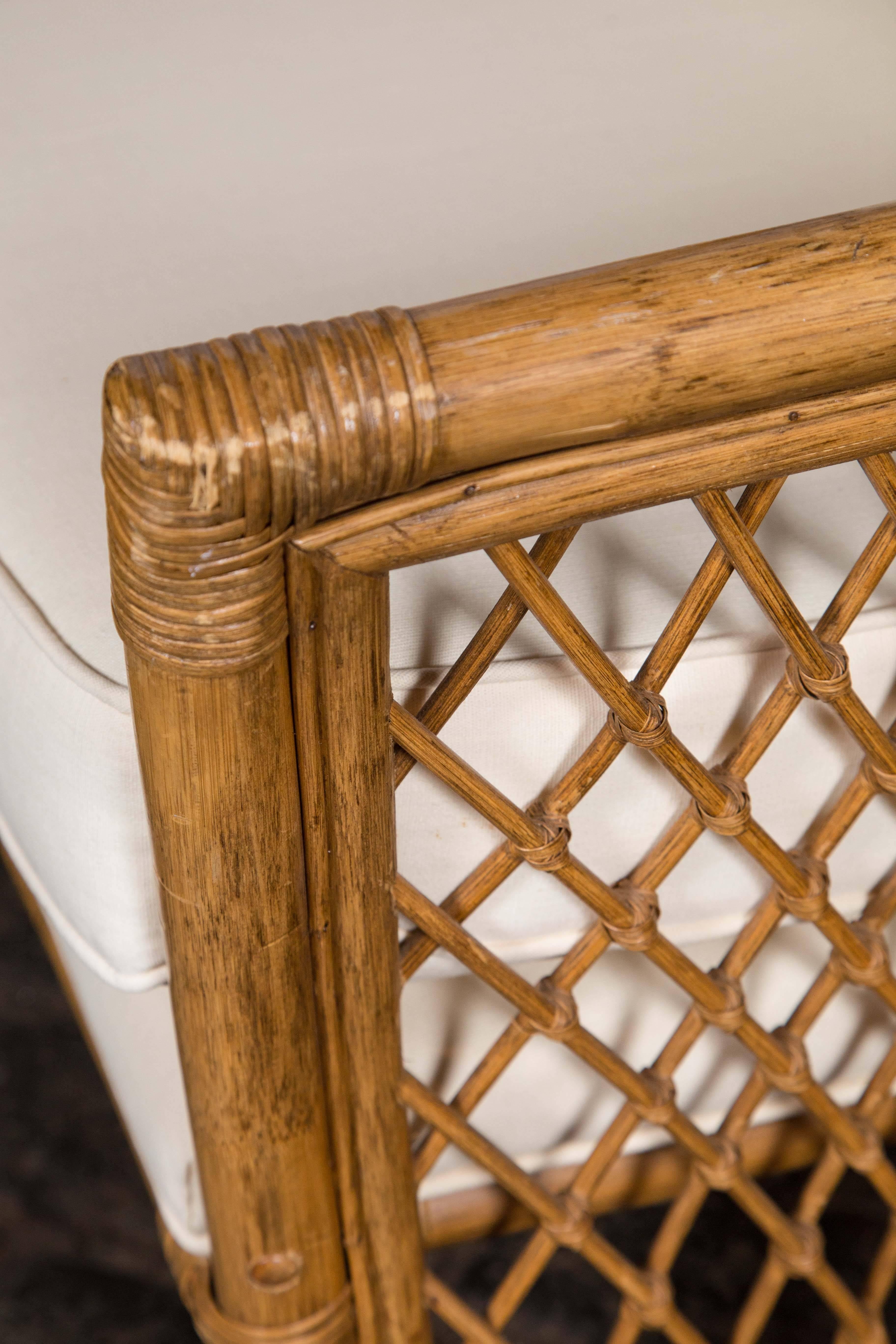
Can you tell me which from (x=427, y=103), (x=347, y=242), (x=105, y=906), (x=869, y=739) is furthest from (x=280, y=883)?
(x=427, y=103)

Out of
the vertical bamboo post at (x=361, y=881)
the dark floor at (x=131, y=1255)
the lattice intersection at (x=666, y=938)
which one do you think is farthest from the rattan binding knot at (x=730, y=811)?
the dark floor at (x=131, y=1255)

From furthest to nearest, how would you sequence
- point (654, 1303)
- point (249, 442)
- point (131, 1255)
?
point (131, 1255) < point (654, 1303) < point (249, 442)

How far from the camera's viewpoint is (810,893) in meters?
0.48

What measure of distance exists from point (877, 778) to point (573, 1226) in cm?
25

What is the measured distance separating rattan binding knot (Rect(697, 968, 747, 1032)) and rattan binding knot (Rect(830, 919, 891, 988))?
0.16 feet

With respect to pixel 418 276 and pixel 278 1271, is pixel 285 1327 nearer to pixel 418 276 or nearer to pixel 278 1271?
pixel 278 1271

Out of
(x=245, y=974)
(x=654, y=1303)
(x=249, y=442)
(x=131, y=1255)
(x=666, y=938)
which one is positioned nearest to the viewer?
(x=249, y=442)

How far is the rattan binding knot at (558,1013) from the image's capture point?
48cm

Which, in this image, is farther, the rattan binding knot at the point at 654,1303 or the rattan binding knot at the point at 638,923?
the rattan binding knot at the point at 654,1303

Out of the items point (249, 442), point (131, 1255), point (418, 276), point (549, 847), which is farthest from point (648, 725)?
point (131, 1255)

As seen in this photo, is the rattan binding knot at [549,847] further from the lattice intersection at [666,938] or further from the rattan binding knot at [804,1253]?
the rattan binding knot at [804,1253]

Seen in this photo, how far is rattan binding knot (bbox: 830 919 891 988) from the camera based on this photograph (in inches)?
20.9

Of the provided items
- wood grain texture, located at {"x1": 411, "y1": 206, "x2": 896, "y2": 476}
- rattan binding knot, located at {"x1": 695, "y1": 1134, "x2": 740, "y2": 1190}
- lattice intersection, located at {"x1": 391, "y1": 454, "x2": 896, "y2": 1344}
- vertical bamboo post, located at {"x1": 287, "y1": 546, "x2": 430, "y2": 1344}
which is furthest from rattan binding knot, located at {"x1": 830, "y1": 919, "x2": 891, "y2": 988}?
wood grain texture, located at {"x1": 411, "y1": 206, "x2": 896, "y2": 476}

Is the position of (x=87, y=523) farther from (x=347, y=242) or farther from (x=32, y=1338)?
(x=32, y=1338)
